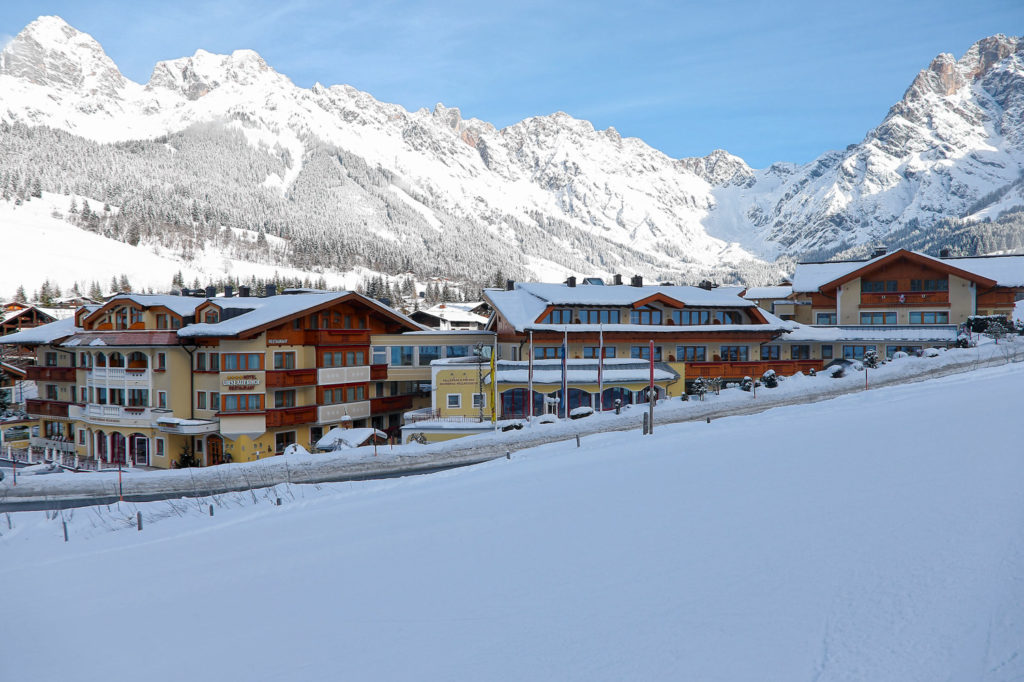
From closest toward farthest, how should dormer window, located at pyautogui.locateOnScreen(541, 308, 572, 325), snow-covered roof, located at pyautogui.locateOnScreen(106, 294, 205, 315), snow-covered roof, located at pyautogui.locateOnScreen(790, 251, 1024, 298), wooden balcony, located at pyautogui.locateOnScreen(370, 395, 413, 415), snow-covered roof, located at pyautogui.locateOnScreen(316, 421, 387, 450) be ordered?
1. snow-covered roof, located at pyautogui.locateOnScreen(316, 421, 387, 450)
2. snow-covered roof, located at pyautogui.locateOnScreen(106, 294, 205, 315)
3. wooden balcony, located at pyautogui.locateOnScreen(370, 395, 413, 415)
4. dormer window, located at pyautogui.locateOnScreen(541, 308, 572, 325)
5. snow-covered roof, located at pyautogui.locateOnScreen(790, 251, 1024, 298)

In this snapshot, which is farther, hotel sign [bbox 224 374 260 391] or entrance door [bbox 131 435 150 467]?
entrance door [bbox 131 435 150 467]

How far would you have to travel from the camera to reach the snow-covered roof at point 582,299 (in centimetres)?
4956

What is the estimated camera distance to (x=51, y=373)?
48.3 meters

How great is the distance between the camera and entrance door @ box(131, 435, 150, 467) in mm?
43938

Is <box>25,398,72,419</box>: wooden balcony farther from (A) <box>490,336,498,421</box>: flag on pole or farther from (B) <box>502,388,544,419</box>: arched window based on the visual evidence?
(B) <box>502,388,544,419</box>: arched window

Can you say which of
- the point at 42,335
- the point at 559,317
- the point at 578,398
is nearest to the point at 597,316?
the point at 559,317

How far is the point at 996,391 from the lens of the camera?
71.1ft

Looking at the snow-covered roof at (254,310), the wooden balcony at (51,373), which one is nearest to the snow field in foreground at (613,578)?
the snow-covered roof at (254,310)

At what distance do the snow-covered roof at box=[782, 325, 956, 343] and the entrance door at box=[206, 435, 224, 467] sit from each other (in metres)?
42.2

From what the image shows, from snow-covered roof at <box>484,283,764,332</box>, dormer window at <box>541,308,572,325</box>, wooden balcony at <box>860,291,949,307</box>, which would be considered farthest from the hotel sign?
wooden balcony at <box>860,291,949,307</box>

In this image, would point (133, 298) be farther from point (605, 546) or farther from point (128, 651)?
point (605, 546)

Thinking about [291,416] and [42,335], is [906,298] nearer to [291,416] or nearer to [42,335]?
[291,416]

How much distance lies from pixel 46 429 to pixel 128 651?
1969 inches

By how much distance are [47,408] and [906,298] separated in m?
67.7
